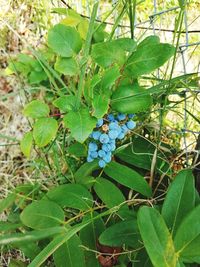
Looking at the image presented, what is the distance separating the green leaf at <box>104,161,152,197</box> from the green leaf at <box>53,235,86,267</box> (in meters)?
0.14

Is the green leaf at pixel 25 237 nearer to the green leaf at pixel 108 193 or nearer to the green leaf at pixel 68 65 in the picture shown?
the green leaf at pixel 108 193

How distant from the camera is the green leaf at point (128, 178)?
84cm

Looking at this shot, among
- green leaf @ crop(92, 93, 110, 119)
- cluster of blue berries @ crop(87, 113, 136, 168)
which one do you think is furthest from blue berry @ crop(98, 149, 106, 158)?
→ green leaf @ crop(92, 93, 110, 119)

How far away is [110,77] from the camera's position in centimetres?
73

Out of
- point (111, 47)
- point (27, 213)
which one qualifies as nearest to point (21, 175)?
point (27, 213)

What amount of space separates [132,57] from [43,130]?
174 millimetres

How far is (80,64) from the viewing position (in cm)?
75

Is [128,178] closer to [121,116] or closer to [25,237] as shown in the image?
[121,116]

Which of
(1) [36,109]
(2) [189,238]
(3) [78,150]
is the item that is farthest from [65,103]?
(2) [189,238]

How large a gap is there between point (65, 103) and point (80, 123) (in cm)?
5

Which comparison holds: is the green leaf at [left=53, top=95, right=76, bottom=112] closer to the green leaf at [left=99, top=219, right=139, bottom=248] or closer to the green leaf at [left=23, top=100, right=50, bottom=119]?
the green leaf at [left=23, top=100, right=50, bottom=119]

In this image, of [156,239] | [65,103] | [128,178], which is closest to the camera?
[156,239]

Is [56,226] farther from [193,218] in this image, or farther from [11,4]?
[11,4]

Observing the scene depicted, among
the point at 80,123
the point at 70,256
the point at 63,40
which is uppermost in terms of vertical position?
the point at 63,40
